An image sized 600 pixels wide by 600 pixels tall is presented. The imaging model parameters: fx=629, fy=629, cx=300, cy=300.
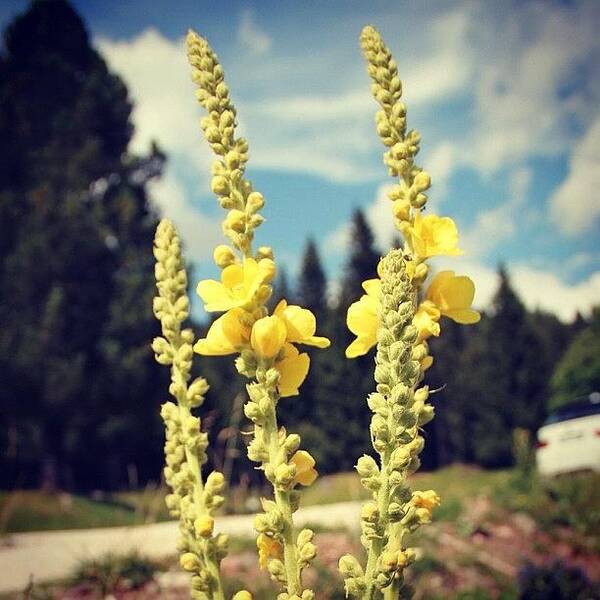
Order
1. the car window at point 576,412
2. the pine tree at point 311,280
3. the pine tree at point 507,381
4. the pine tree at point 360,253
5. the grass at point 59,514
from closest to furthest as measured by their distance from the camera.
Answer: the car window at point 576,412 → the grass at point 59,514 → the pine tree at point 507,381 → the pine tree at point 360,253 → the pine tree at point 311,280

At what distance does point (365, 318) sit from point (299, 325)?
0.64 ft

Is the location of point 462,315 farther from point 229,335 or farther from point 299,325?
point 229,335

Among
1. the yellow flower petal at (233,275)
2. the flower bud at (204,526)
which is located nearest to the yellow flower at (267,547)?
the flower bud at (204,526)

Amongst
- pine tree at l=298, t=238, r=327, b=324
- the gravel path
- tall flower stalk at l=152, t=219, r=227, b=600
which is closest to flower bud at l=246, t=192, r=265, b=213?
tall flower stalk at l=152, t=219, r=227, b=600

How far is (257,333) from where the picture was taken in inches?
41.8

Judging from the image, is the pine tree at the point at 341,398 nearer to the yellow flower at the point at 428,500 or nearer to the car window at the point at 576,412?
the car window at the point at 576,412

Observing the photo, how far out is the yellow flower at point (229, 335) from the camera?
113 centimetres

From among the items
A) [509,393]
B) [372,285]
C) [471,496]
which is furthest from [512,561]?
[509,393]

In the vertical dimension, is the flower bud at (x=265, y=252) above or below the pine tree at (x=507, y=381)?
below

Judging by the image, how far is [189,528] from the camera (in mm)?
1188

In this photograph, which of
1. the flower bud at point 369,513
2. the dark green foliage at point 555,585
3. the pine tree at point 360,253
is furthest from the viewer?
the pine tree at point 360,253

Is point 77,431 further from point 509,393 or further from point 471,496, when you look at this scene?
point 509,393

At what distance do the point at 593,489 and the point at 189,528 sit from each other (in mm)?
9997

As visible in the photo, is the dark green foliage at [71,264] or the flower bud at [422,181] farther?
the dark green foliage at [71,264]
